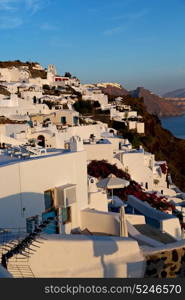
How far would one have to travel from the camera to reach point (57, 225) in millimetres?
8828

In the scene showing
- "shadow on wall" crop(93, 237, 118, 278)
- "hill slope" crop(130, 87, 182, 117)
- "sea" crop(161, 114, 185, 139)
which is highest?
"hill slope" crop(130, 87, 182, 117)

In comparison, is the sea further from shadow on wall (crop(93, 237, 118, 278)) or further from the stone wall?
shadow on wall (crop(93, 237, 118, 278))

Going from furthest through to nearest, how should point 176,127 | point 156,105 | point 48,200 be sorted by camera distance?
point 156,105 → point 176,127 → point 48,200

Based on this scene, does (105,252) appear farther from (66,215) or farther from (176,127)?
(176,127)

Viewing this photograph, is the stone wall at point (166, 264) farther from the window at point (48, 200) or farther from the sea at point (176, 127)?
the sea at point (176, 127)

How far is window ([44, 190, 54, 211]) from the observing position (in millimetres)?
8703

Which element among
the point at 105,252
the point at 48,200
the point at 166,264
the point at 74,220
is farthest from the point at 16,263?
the point at 74,220

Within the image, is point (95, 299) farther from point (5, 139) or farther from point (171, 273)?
point (5, 139)

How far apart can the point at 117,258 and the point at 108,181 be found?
8124 mm

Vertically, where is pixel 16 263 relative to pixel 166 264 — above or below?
above

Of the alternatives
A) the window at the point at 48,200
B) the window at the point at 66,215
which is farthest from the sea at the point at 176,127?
the window at the point at 48,200

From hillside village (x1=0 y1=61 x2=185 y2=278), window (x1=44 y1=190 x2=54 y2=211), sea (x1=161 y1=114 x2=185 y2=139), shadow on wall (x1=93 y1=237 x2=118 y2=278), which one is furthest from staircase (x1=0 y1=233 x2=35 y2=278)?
sea (x1=161 y1=114 x2=185 y2=139)

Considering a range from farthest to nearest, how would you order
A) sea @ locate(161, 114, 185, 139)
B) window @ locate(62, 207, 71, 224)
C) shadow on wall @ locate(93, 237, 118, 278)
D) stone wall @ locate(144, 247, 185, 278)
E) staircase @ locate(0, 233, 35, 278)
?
sea @ locate(161, 114, 185, 139), window @ locate(62, 207, 71, 224), stone wall @ locate(144, 247, 185, 278), shadow on wall @ locate(93, 237, 118, 278), staircase @ locate(0, 233, 35, 278)

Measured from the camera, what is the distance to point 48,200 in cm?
882
